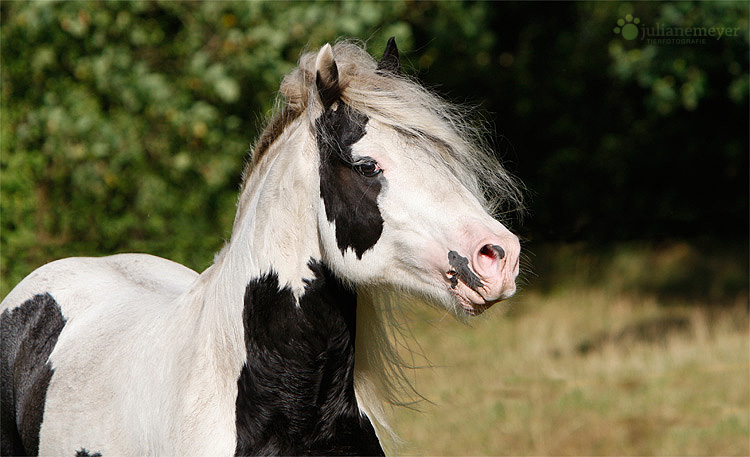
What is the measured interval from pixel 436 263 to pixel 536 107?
11.8 meters

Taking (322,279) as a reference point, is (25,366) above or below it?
below

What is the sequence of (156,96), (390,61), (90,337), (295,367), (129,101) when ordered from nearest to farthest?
1. (295,367)
2. (390,61)
3. (90,337)
4. (156,96)
5. (129,101)

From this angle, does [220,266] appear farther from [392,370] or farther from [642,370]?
[642,370]

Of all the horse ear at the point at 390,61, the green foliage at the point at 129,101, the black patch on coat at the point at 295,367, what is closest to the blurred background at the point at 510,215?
the green foliage at the point at 129,101

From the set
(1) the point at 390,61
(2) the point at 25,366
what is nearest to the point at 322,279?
(1) the point at 390,61

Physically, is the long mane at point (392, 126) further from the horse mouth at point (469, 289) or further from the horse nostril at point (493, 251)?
the horse nostril at point (493, 251)

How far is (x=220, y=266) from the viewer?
8.94 feet

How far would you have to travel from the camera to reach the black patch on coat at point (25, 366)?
3178mm

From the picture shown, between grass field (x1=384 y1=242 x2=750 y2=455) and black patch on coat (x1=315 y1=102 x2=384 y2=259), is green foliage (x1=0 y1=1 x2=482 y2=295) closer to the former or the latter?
grass field (x1=384 y1=242 x2=750 y2=455)

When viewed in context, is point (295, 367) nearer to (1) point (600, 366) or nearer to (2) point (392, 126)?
(2) point (392, 126)

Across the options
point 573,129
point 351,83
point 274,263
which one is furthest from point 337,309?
point 573,129

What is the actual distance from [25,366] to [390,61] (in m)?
2.05

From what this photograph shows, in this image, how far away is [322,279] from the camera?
246 centimetres

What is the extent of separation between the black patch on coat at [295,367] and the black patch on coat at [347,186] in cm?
17
